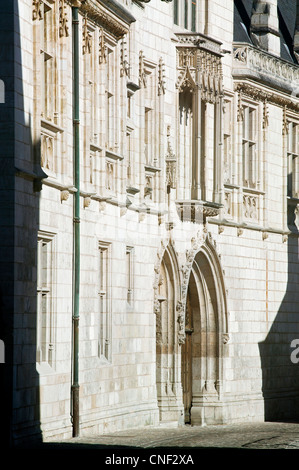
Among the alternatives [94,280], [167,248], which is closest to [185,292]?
[167,248]

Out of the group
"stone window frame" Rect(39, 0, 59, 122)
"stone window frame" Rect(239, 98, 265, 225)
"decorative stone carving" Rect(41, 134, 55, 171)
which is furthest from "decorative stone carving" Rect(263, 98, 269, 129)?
"decorative stone carving" Rect(41, 134, 55, 171)

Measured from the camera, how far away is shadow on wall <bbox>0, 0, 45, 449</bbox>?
65.8 feet

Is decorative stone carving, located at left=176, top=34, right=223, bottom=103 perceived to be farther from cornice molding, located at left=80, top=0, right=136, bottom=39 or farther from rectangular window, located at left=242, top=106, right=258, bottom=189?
rectangular window, located at left=242, top=106, right=258, bottom=189

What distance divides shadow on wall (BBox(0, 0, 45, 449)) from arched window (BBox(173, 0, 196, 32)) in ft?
31.6

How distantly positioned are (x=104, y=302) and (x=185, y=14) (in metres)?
7.82

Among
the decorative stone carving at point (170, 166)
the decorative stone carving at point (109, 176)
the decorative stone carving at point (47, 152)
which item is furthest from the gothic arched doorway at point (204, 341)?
the decorative stone carving at point (47, 152)

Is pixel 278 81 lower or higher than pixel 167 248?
higher

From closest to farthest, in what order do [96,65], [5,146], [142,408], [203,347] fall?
[5,146] < [96,65] < [142,408] < [203,347]

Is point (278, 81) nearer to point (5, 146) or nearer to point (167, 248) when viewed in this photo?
point (167, 248)

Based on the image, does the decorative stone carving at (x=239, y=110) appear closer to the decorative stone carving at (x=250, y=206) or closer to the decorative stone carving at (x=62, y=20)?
the decorative stone carving at (x=250, y=206)

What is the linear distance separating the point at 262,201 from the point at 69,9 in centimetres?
1164

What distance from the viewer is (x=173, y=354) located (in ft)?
95.3

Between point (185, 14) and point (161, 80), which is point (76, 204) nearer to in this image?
point (161, 80)

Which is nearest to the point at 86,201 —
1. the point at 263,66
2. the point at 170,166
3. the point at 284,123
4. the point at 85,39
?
the point at 85,39
